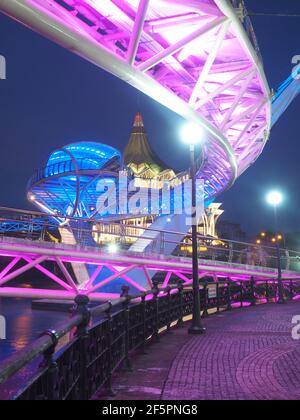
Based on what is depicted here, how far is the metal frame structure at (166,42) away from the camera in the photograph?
8047mm

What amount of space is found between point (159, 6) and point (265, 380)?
7777mm

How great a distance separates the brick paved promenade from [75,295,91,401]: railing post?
1.22 m

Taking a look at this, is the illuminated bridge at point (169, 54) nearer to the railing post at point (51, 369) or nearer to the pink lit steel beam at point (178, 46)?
the pink lit steel beam at point (178, 46)

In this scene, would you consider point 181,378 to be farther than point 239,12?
No

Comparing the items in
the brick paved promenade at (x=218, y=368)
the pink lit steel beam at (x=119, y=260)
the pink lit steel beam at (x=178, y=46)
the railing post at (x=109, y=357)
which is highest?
the pink lit steel beam at (x=178, y=46)

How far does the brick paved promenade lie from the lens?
20.4 ft

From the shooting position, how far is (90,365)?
17.2 ft

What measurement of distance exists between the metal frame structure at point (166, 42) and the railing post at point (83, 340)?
14.3 ft

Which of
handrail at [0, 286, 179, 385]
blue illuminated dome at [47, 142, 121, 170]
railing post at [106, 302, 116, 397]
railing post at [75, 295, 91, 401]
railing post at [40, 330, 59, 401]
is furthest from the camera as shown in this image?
blue illuminated dome at [47, 142, 121, 170]

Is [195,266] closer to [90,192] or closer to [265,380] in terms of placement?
[265,380]

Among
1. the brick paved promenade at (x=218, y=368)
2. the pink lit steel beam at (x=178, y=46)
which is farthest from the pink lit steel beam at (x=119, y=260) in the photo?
the pink lit steel beam at (x=178, y=46)

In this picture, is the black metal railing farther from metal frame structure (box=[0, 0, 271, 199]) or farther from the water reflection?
the water reflection

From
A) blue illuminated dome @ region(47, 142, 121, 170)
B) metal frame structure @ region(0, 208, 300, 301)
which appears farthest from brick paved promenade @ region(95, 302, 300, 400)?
blue illuminated dome @ region(47, 142, 121, 170)
